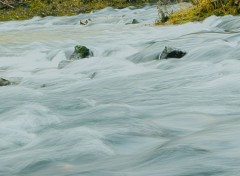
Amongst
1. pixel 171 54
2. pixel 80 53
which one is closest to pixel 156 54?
pixel 171 54

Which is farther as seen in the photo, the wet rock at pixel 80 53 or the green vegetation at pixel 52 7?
the green vegetation at pixel 52 7

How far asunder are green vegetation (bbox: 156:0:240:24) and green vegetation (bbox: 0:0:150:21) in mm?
10511

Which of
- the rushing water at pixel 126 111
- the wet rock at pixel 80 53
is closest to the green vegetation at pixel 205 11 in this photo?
the rushing water at pixel 126 111

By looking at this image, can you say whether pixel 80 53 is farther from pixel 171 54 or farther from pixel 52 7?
pixel 52 7

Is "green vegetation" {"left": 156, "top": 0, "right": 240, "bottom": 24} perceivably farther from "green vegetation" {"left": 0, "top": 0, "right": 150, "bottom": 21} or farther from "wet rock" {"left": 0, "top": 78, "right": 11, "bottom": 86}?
"green vegetation" {"left": 0, "top": 0, "right": 150, "bottom": 21}

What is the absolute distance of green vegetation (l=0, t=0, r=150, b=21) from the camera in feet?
84.2

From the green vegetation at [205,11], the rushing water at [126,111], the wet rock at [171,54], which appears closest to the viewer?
the rushing water at [126,111]

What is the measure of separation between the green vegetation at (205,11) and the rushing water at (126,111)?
1.42m

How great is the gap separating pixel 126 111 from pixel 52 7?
21073 mm

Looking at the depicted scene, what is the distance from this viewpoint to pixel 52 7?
2689 cm

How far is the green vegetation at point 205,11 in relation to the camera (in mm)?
13938

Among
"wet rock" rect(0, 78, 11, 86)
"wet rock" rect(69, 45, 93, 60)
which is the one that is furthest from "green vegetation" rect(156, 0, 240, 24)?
"wet rock" rect(0, 78, 11, 86)

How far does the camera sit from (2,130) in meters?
5.96

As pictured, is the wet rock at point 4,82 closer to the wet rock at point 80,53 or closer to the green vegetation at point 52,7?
the wet rock at point 80,53
